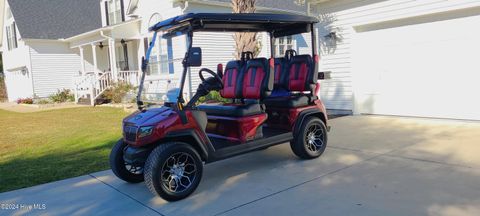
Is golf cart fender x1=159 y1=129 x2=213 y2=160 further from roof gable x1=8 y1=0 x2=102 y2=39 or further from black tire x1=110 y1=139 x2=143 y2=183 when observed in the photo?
roof gable x1=8 y1=0 x2=102 y2=39

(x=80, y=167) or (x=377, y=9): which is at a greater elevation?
(x=377, y=9)

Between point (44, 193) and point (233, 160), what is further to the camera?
point (233, 160)

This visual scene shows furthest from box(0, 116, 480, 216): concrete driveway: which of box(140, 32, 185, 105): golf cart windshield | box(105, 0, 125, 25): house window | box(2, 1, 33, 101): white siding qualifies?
box(2, 1, 33, 101): white siding

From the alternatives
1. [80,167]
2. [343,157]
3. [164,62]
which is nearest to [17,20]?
[80,167]

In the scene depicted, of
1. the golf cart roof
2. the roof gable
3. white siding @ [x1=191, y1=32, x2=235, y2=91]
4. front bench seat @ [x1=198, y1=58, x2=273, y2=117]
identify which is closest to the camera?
the golf cart roof

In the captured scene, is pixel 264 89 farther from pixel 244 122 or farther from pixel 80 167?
pixel 80 167

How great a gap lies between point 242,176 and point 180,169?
1010 millimetres

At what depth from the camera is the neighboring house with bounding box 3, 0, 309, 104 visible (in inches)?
570

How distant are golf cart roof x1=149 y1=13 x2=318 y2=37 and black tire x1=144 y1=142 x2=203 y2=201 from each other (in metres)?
1.45

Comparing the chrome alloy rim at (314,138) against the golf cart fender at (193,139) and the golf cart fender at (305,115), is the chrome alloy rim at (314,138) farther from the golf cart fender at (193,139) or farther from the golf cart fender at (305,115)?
the golf cart fender at (193,139)

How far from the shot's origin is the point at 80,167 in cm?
604

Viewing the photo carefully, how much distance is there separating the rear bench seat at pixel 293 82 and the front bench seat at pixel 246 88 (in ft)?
1.56

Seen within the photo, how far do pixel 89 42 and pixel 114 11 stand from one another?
217cm

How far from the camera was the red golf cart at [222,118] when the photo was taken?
4.32 meters
